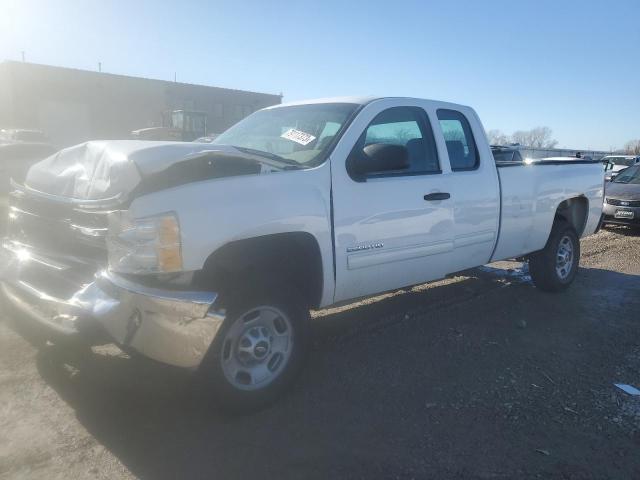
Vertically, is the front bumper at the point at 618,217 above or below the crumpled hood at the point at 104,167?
below

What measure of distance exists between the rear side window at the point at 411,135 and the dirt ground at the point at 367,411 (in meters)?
1.52

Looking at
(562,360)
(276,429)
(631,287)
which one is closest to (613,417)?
(562,360)

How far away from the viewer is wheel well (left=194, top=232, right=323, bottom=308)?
3.05 meters

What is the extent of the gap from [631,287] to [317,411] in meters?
5.14

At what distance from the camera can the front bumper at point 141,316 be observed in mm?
2760

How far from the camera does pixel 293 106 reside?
15.1ft

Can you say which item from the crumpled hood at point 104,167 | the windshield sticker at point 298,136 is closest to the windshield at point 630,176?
the windshield sticker at point 298,136

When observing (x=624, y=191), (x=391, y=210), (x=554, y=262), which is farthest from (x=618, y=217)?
(x=391, y=210)

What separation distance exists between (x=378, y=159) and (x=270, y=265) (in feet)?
3.55

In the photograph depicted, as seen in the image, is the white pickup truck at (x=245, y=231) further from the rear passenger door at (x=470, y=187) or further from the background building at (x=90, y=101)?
the background building at (x=90, y=101)

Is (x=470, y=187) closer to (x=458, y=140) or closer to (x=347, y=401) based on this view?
(x=458, y=140)

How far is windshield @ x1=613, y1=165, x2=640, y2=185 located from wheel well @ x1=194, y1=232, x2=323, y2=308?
10.6m

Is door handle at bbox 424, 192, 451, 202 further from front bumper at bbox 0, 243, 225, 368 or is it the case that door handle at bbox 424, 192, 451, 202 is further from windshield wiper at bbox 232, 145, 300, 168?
front bumper at bbox 0, 243, 225, 368

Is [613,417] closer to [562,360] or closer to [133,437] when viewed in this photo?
[562,360]
